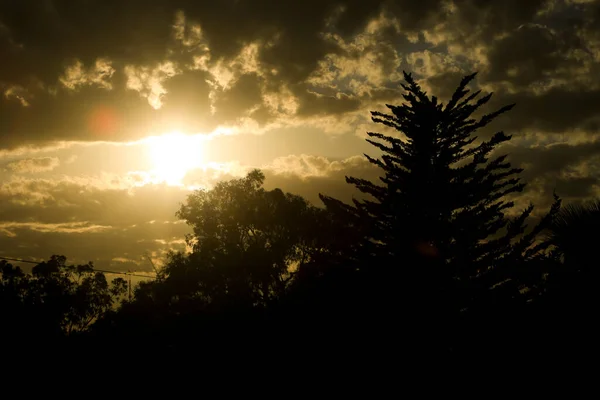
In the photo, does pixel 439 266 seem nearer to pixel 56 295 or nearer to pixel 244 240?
pixel 244 240

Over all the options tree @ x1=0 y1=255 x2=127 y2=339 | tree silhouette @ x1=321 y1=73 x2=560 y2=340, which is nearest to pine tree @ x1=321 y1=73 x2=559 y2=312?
tree silhouette @ x1=321 y1=73 x2=560 y2=340

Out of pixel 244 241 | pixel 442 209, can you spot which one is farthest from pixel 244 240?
pixel 442 209

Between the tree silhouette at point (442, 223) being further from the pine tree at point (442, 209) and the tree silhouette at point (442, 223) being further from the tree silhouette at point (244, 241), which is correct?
the tree silhouette at point (244, 241)

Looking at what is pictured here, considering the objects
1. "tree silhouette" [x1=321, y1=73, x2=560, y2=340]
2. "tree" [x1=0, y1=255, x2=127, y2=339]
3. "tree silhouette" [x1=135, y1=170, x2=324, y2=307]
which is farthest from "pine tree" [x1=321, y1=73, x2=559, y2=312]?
"tree" [x1=0, y1=255, x2=127, y2=339]

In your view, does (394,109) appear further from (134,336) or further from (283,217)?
(134,336)

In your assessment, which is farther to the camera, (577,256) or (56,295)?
(56,295)

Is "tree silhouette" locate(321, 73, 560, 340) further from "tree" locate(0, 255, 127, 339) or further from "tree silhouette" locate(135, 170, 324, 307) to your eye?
"tree" locate(0, 255, 127, 339)

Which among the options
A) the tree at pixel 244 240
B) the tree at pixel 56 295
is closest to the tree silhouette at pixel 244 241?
the tree at pixel 244 240

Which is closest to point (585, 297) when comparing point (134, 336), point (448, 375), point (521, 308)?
point (521, 308)

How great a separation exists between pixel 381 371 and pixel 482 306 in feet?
9.79

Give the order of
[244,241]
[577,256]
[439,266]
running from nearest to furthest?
1. [577,256]
2. [439,266]
3. [244,241]

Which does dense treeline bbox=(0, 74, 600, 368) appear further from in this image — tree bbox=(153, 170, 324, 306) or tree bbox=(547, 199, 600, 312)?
tree bbox=(153, 170, 324, 306)

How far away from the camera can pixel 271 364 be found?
1348 centimetres

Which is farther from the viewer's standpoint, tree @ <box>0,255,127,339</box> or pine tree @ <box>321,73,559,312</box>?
tree @ <box>0,255,127,339</box>
